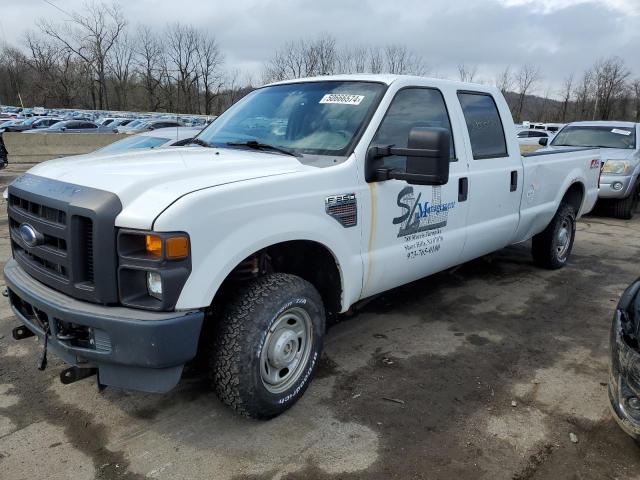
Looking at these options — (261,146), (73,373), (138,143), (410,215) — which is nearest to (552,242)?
(410,215)

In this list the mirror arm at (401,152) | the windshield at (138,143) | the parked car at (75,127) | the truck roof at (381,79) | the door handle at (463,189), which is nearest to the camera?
the mirror arm at (401,152)

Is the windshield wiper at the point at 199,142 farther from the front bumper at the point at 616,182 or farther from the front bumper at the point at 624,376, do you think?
the front bumper at the point at 616,182

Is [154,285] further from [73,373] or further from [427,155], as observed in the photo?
[427,155]

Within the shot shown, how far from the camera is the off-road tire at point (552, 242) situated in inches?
233

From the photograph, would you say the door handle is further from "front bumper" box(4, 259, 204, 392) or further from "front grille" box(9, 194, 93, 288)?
"front grille" box(9, 194, 93, 288)

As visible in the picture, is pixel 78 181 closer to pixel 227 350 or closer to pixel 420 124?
pixel 227 350

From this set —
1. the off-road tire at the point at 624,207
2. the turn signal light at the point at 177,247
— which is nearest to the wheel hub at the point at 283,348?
the turn signal light at the point at 177,247

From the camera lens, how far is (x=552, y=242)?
19.7 ft

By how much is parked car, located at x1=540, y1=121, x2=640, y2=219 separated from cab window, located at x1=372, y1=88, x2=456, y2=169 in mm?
5471

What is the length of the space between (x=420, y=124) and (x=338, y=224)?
1.22 m

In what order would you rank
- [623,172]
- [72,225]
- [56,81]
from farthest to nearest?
[56,81] < [623,172] < [72,225]

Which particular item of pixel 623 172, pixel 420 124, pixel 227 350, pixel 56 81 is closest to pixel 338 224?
pixel 227 350

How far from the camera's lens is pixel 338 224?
3.15 m

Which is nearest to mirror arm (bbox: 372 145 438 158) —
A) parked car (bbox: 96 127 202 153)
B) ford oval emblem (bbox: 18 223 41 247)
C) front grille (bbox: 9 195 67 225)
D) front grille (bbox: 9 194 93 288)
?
front grille (bbox: 9 194 93 288)
